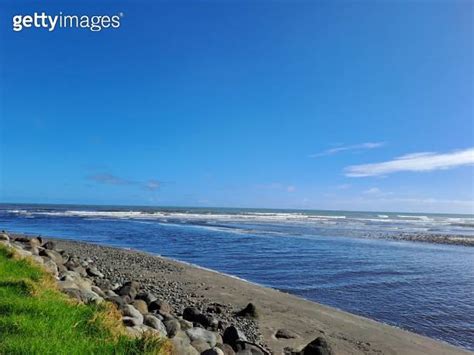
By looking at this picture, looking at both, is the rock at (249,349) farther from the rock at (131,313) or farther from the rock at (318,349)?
the rock at (131,313)

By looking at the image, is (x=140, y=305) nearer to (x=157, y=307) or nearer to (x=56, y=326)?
(x=157, y=307)

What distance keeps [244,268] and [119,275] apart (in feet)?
17.4

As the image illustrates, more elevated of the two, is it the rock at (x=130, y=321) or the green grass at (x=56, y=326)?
the green grass at (x=56, y=326)

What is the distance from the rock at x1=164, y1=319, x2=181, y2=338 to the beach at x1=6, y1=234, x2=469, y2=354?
72.0 inches

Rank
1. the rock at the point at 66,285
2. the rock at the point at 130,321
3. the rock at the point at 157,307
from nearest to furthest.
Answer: the rock at the point at 130,321 < the rock at the point at 66,285 < the rock at the point at 157,307

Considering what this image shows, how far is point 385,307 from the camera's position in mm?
11031

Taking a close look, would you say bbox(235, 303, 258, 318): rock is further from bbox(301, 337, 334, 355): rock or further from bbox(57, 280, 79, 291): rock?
bbox(57, 280, 79, 291): rock

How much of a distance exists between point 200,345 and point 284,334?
2.96 metres

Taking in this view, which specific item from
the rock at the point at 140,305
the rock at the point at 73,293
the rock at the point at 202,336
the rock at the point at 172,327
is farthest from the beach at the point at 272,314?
the rock at the point at 73,293

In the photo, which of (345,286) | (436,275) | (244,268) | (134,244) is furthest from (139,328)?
(134,244)

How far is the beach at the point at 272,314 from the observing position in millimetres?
7953

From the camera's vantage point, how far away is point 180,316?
8516mm

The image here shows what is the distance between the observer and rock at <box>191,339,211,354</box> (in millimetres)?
5609

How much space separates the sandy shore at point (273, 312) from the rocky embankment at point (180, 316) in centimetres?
7
